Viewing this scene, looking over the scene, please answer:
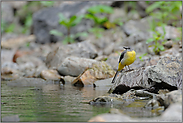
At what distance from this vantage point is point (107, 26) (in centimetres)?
1861

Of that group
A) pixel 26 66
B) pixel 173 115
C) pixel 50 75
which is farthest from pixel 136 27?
pixel 173 115

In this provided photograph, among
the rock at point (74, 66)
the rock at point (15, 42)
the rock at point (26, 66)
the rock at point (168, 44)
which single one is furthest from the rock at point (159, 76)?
the rock at point (15, 42)

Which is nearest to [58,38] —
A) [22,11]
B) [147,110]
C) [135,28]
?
[135,28]

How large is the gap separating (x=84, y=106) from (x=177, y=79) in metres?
2.35

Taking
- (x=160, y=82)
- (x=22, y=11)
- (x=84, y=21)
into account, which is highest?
(x=22, y=11)

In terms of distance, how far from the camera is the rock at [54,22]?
1944 cm

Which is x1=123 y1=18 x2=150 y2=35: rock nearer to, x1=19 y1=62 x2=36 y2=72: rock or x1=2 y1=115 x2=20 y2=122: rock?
x1=19 y1=62 x2=36 y2=72: rock

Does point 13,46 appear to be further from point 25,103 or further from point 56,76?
point 25,103

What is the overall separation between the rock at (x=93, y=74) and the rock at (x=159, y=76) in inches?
95.7

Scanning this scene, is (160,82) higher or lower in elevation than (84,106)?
higher

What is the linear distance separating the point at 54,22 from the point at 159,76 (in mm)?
14515

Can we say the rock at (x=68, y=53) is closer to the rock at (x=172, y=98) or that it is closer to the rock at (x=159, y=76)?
the rock at (x=159, y=76)

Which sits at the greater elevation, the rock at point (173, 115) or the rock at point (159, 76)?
the rock at point (159, 76)

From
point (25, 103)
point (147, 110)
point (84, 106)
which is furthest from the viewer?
point (25, 103)
